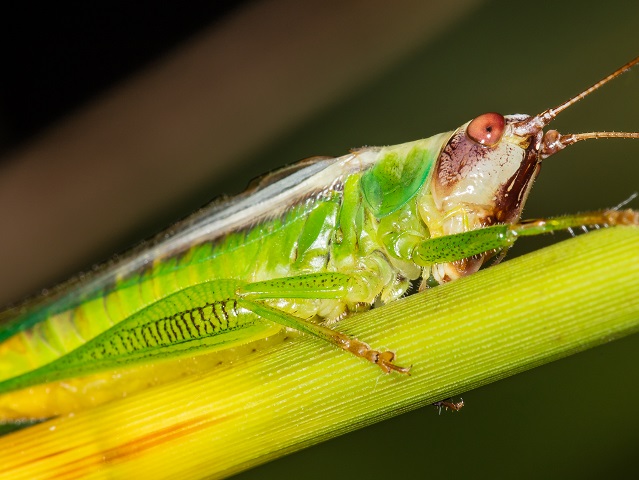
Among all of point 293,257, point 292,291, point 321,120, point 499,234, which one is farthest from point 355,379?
point 321,120

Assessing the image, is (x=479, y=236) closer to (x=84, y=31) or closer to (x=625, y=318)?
(x=625, y=318)

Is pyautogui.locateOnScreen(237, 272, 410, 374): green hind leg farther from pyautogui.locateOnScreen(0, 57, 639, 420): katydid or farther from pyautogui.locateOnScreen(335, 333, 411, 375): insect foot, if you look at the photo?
pyautogui.locateOnScreen(335, 333, 411, 375): insect foot

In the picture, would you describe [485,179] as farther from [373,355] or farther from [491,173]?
[373,355]

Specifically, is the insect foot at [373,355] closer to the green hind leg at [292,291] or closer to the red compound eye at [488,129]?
the green hind leg at [292,291]

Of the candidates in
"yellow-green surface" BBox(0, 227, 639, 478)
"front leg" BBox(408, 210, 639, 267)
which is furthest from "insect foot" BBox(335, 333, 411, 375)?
"front leg" BBox(408, 210, 639, 267)

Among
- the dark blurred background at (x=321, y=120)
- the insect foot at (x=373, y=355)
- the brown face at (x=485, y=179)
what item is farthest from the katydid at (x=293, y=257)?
the dark blurred background at (x=321, y=120)

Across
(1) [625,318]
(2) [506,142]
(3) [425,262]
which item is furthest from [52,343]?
(1) [625,318]
